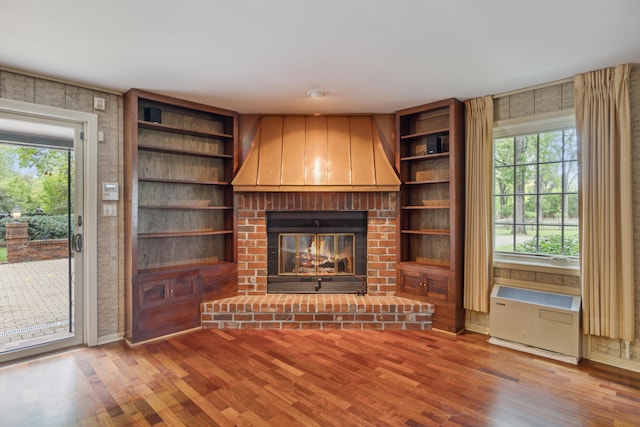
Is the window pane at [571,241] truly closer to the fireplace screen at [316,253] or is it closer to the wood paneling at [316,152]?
the fireplace screen at [316,253]

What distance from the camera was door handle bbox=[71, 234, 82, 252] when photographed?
312cm

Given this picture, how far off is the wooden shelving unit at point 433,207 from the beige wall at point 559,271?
0.37 metres

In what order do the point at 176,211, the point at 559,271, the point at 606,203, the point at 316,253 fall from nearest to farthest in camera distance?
the point at 606,203 → the point at 559,271 → the point at 176,211 → the point at 316,253

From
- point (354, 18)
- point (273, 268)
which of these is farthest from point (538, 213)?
point (273, 268)

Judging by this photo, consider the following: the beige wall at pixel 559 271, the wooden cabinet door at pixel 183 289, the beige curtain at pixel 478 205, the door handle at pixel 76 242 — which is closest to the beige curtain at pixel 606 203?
the beige wall at pixel 559 271

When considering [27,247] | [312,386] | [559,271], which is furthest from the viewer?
[559,271]

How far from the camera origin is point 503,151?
3494 mm

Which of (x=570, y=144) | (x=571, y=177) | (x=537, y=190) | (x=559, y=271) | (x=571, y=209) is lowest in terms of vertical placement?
(x=559, y=271)

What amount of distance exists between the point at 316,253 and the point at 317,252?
2 cm

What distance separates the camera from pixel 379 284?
3977 mm

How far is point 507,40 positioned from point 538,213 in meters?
1.77

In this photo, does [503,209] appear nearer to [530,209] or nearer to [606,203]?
[530,209]

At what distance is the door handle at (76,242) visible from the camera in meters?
3.12

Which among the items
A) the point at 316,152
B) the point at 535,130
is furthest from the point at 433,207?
the point at 316,152
